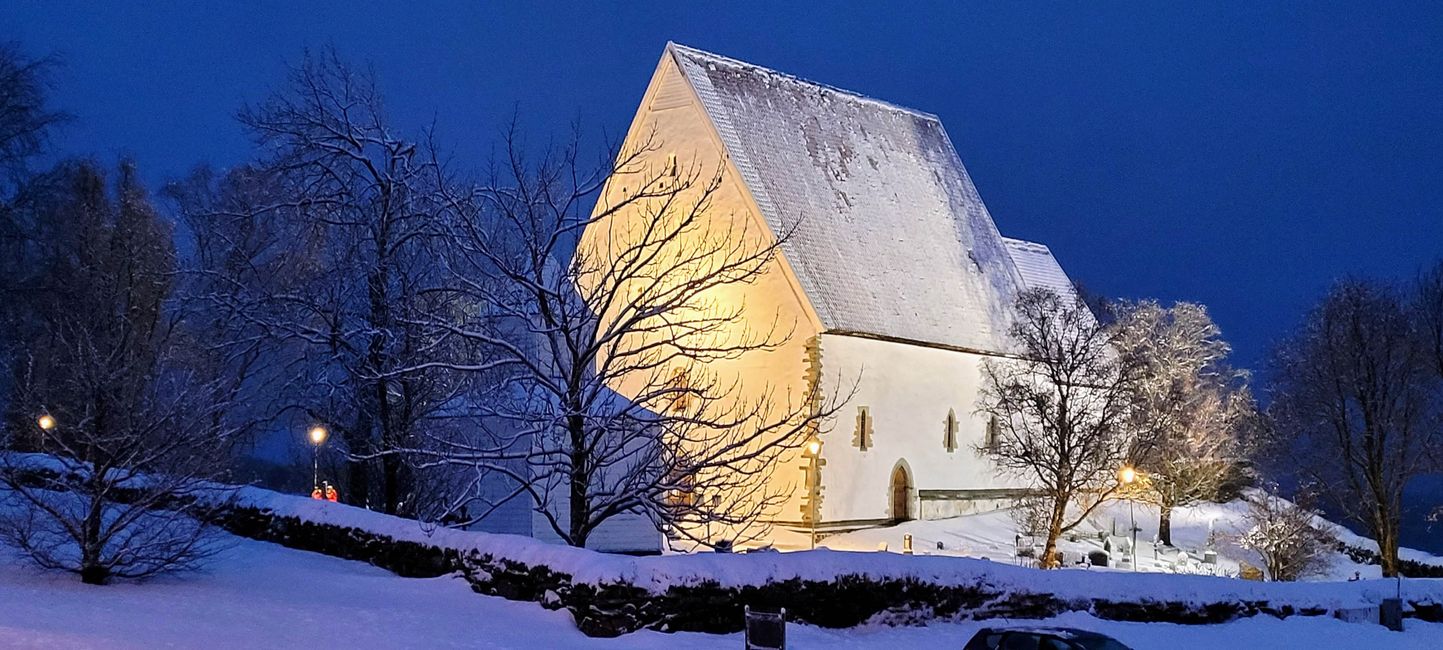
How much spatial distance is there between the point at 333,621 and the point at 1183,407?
34.0 meters

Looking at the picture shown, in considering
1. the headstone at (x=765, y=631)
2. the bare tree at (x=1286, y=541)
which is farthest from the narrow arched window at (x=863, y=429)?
the headstone at (x=765, y=631)

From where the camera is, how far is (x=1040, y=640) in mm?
13328

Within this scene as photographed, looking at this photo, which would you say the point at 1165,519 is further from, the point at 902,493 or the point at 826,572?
the point at 826,572

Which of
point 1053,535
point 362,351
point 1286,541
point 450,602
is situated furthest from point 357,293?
point 1286,541

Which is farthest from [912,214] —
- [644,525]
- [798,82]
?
[644,525]

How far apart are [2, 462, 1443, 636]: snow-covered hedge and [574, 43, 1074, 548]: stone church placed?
13366mm

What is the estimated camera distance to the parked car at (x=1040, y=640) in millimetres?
13211

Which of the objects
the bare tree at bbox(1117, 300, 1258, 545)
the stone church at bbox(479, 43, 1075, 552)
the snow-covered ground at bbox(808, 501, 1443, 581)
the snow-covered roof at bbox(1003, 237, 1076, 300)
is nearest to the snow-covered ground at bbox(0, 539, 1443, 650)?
the snow-covered ground at bbox(808, 501, 1443, 581)

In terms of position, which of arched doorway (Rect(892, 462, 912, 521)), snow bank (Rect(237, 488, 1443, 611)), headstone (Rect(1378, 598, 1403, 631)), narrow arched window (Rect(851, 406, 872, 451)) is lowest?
headstone (Rect(1378, 598, 1403, 631))

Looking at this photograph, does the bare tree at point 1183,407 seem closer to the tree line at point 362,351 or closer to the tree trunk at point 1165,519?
the tree trunk at point 1165,519

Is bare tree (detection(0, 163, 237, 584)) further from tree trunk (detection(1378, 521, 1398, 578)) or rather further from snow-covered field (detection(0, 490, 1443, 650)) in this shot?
tree trunk (detection(1378, 521, 1398, 578))

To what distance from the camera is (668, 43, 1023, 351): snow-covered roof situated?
1379 inches

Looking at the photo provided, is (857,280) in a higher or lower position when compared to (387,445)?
higher

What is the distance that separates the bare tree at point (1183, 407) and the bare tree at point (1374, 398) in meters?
4.68
